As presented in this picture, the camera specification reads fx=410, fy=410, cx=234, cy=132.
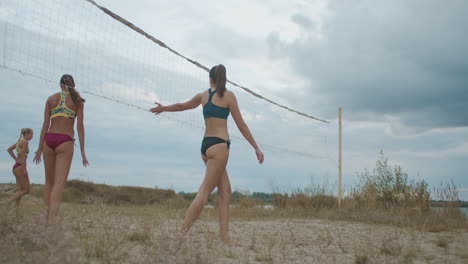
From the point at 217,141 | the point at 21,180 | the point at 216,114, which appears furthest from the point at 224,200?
the point at 21,180

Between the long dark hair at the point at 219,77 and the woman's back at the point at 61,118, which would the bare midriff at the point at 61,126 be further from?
the long dark hair at the point at 219,77

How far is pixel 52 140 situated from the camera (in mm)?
4734

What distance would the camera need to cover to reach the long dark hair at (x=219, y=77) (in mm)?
4402

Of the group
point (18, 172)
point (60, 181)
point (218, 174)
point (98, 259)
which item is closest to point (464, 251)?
point (218, 174)

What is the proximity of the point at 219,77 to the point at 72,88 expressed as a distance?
70.2 inches

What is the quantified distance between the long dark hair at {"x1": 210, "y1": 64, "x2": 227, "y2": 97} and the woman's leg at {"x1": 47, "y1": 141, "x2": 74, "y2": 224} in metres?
1.88

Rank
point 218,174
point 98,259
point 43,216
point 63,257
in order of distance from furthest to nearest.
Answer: point 43,216 → point 218,174 → point 98,259 → point 63,257

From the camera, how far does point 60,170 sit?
4730mm

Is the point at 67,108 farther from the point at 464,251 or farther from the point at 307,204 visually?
the point at 307,204

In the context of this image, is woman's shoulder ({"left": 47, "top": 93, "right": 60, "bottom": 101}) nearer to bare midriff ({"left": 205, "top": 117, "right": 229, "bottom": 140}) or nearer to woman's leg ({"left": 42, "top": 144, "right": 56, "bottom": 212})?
woman's leg ({"left": 42, "top": 144, "right": 56, "bottom": 212})

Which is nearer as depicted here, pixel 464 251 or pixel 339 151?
pixel 464 251

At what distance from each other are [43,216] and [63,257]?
3.39 m

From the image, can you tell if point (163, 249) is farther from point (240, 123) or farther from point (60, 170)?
point (60, 170)

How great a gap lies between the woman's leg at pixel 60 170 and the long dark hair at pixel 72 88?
0.49 meters
